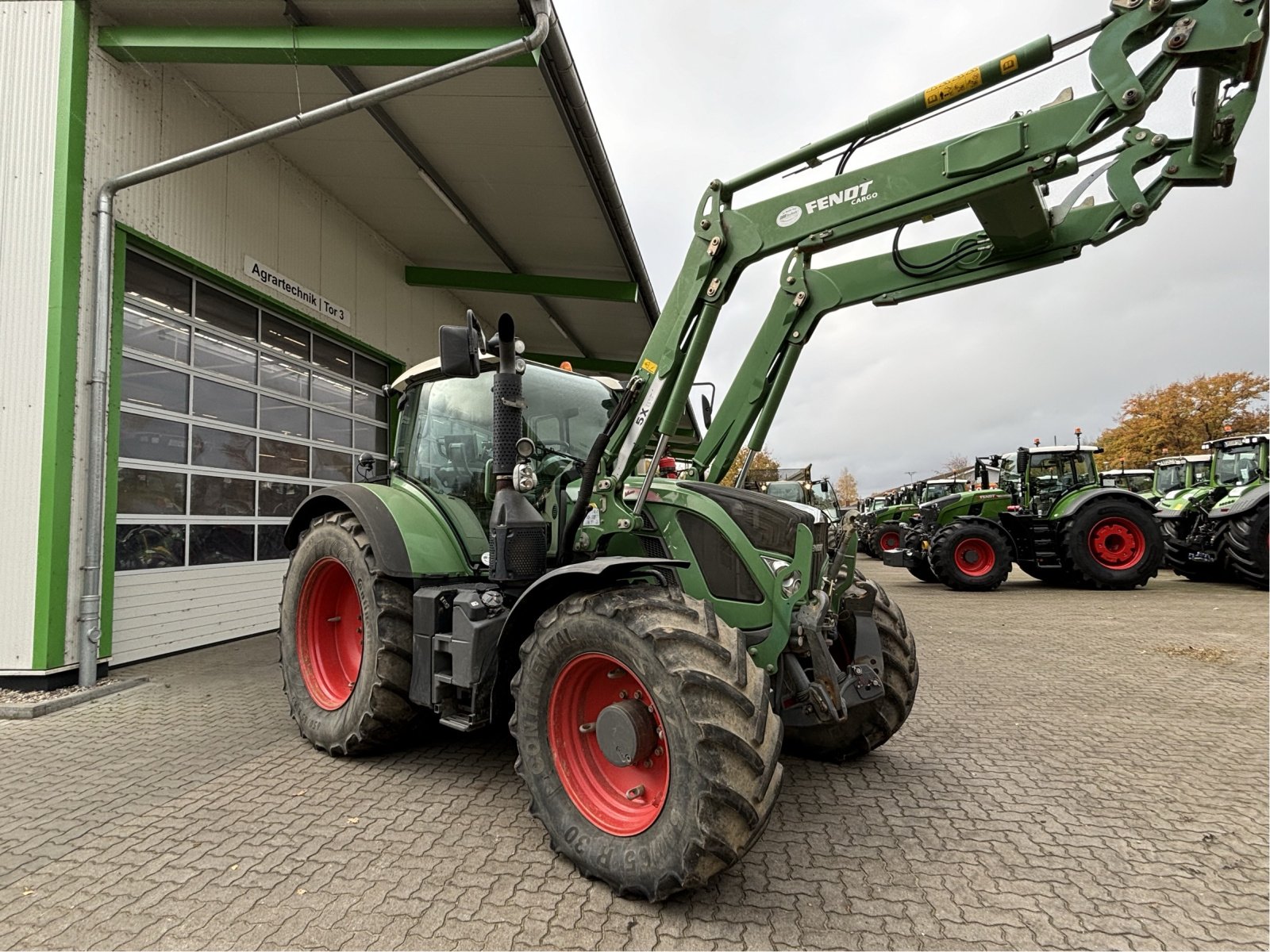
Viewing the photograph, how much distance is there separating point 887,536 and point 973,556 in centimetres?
536

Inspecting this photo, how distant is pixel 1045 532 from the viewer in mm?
11586

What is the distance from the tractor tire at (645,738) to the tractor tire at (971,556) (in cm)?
1021

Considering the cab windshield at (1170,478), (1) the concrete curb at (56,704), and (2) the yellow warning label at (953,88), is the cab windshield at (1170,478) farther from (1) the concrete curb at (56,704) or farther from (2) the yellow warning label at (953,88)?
(1) the concrete curb at (56,704)

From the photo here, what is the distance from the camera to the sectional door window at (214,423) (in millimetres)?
5727

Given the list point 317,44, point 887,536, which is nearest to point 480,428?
point 317,44

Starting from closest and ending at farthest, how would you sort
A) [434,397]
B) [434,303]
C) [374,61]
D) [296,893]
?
1. [296,893]
2. [434,397]
3. [374,61]
4. [434,303]

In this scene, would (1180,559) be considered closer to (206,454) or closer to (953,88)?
(953,88)

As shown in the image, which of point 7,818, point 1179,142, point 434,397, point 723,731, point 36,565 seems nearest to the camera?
point 723,731

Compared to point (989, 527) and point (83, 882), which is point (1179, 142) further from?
point (989, 527)

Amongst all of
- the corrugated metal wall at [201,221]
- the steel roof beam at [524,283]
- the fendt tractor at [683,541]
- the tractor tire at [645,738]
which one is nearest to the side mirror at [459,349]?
the fendt tractor at [683,541]

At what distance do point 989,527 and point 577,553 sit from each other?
10363 mm

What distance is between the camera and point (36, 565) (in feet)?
15.4

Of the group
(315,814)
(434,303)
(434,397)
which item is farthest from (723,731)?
(434,303)

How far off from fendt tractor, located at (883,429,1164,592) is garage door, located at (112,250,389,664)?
9.83 metres
